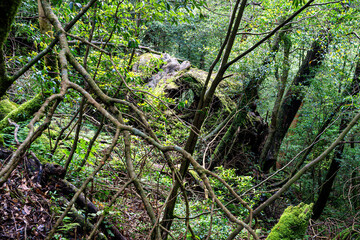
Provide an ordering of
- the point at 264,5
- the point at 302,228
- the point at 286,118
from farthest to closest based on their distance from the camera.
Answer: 1. the point at 286,118
2. the point at 264,5
3. the point at 302,228

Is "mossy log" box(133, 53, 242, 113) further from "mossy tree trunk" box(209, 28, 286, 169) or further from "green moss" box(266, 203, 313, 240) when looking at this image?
"green moss" box(266, 203, 313, 240)

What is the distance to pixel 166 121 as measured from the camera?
8.20ft

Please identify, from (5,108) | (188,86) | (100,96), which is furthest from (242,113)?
(100,96)

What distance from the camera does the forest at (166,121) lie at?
5.54 feet

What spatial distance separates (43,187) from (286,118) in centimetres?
923

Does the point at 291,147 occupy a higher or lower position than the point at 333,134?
lower

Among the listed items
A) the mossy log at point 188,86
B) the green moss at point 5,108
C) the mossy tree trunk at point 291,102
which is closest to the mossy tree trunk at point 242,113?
the mossy log at point 188,86

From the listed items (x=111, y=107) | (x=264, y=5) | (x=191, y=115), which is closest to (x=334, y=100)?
(x=264, y=5)

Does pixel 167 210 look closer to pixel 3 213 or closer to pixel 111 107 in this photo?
pixel 111 107

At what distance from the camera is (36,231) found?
2547 mm

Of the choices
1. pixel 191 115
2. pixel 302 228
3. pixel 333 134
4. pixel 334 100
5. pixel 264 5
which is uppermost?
pixel 264 5

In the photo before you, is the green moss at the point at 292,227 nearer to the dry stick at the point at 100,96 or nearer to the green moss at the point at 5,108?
the dry stick at the point at 100,96

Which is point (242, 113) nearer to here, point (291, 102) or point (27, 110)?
point (291, 102)

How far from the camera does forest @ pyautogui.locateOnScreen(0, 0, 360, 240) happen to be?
1.69 metres
